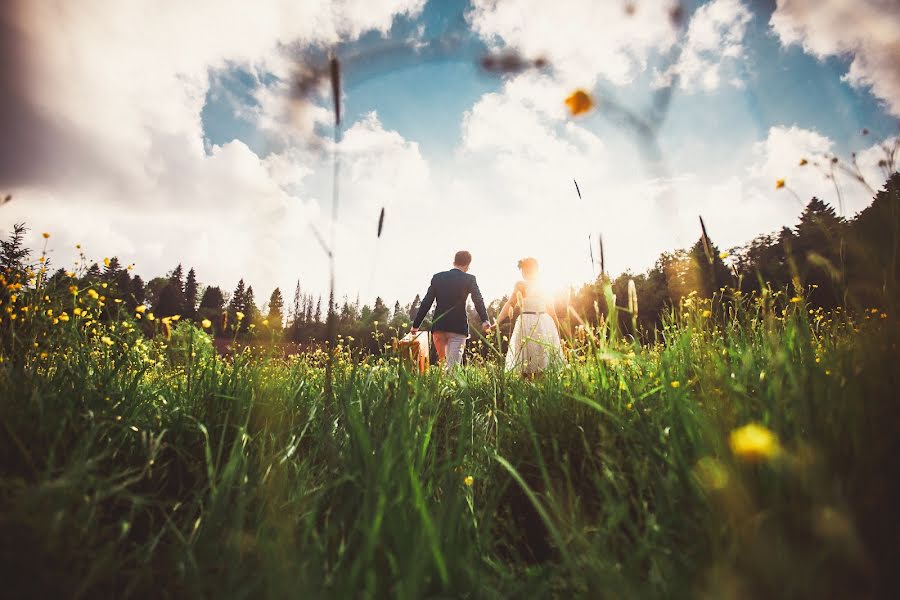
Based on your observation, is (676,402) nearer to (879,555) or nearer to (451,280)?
(879,555)

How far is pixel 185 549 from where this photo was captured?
3.14 ft

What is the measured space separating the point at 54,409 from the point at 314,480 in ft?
3.09

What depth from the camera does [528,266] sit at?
8.02 m

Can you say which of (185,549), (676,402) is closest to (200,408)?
(185,549)

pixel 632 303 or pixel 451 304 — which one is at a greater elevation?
pixel 451 304

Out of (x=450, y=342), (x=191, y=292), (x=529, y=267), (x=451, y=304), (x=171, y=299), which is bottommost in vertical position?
(x=450, y=342)

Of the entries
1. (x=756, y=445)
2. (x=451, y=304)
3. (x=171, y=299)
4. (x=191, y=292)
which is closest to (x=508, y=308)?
(x=756, y=445)

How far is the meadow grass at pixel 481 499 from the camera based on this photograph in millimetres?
748

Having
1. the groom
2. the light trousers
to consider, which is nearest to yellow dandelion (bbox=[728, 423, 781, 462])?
the groom

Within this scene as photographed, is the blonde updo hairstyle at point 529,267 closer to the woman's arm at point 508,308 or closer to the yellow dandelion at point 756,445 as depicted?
the woman's arm at point 508,308

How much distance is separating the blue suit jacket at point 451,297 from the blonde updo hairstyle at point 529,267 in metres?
1.61

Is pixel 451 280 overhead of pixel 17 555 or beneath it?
overhead

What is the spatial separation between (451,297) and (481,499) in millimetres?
5417

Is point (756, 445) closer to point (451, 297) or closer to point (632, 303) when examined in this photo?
point (632, 303)
